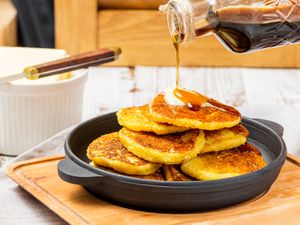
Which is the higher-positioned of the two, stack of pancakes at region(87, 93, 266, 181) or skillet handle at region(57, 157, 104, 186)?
stack of pancakes at region(87, 93, 266, 181)

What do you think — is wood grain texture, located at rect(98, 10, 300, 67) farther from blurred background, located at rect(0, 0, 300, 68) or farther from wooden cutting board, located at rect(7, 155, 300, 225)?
wooden cutting board, located at rect(7, 155, 300, 225)

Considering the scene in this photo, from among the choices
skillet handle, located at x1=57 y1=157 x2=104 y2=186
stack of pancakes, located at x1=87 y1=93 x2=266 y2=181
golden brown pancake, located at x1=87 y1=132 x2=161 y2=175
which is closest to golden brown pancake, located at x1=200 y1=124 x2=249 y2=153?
stack of pancakes, located at x1=87 y1=93 x2=266 y2=181

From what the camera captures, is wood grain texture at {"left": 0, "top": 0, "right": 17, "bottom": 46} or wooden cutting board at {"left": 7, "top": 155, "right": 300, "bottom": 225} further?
wood grain texture at {"left": 0, "top": 0, "right": 17, "bottom": 46}

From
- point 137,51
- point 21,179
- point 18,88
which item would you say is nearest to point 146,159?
point 21,179

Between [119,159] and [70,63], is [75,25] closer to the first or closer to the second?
[70,63]

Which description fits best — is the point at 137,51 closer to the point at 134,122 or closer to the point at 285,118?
the point at 285,118

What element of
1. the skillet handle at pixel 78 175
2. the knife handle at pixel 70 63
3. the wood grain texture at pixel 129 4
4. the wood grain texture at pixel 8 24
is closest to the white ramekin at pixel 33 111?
the knife handle at pixel 70 63
